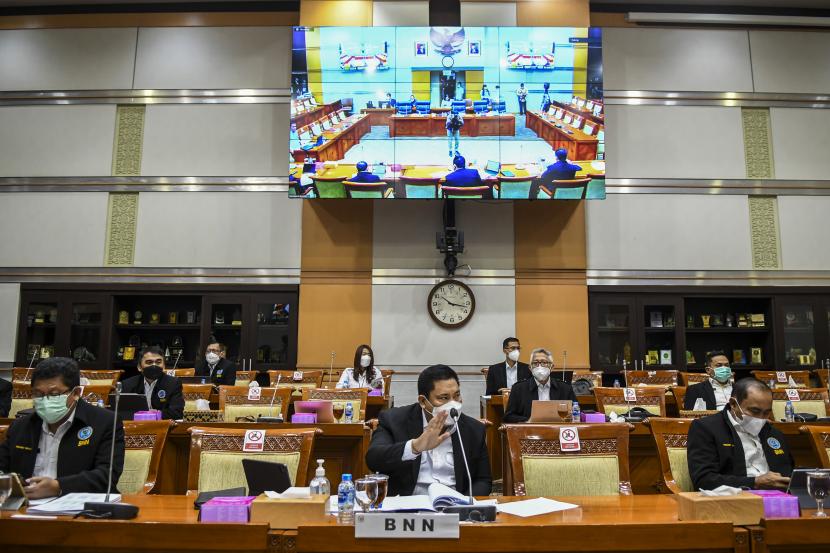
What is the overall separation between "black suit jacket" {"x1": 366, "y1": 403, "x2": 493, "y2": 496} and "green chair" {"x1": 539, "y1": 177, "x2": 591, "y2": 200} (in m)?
5.82

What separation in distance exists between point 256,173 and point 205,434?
7005 mm

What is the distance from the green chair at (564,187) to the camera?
27.1ft

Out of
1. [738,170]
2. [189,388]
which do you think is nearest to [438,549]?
[189,388]

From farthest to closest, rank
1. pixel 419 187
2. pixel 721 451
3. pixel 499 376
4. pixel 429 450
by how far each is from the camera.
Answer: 1. pixel 419 187
2. pixel 499 376
3. pixel 721 451
4. pixel 429 450

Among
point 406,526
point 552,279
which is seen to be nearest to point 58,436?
point 406,526

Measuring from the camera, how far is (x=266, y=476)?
2182 mm

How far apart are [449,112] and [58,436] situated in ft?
21.4

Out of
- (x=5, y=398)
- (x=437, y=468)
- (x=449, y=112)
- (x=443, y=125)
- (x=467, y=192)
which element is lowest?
(x=437, y=468)

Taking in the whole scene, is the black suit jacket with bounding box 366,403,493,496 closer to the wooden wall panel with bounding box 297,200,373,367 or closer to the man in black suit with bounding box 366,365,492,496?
the man in black suit with bounding box 366,365,492,496

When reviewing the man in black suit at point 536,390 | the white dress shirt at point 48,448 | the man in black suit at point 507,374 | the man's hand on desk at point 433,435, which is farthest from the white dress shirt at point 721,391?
the white dress shirt at point 48,448

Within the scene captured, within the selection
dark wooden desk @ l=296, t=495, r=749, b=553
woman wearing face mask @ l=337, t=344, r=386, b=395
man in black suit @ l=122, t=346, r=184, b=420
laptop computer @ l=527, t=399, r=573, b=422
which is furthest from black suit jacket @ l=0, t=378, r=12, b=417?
dark wooden desk @ l=296, t=495, r=749, b=553

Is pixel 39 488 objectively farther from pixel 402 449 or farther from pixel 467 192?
pixel 467 192

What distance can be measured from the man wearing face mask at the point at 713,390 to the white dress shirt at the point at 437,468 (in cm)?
339

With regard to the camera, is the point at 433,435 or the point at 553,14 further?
the point at 553,14
